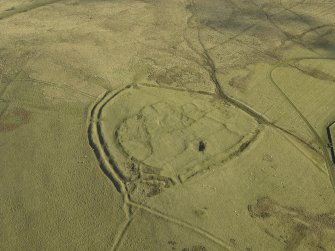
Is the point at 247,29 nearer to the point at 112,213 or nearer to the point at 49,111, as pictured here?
the point at 49,111

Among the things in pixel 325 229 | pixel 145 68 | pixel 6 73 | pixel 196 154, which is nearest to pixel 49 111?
pixel 6 73

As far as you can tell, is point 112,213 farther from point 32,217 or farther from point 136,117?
point 136,117

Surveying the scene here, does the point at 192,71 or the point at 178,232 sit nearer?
the point at 178,232

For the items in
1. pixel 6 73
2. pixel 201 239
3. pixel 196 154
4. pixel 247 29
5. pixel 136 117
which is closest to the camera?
pixel 201 239

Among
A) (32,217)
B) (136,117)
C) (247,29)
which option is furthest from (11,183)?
(247,29)

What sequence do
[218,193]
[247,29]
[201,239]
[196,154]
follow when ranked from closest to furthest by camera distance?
1. [201,239]
2. [218,193]
3. [196,154]
4. [247,29]

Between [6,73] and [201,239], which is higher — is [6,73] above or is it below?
above
